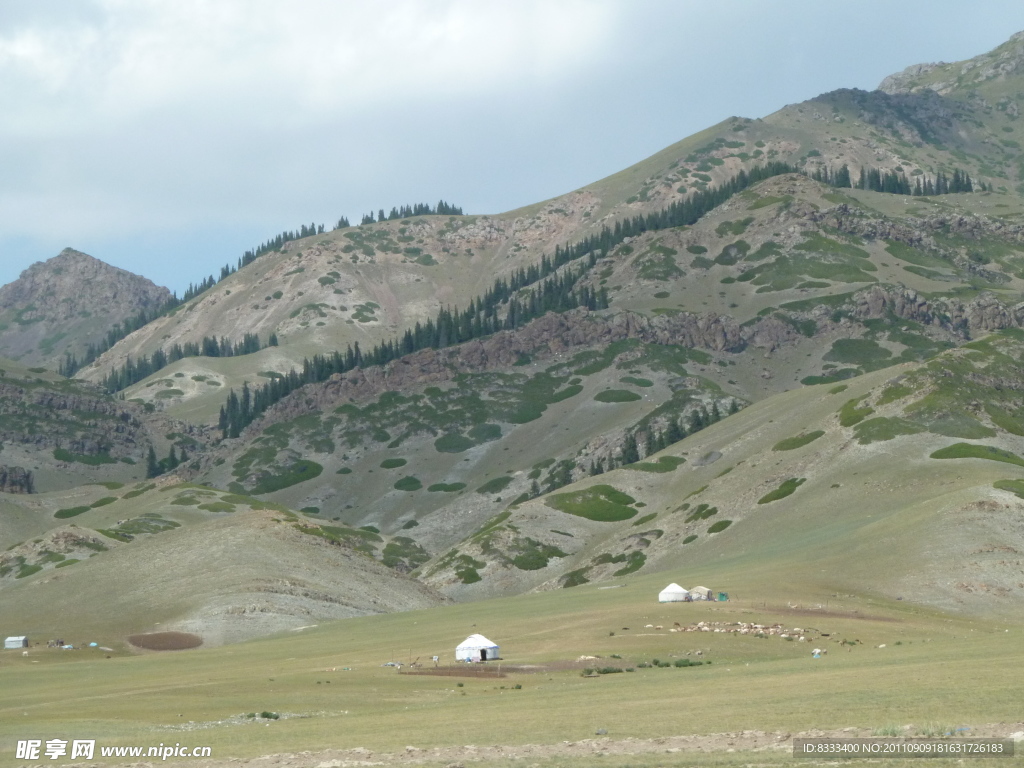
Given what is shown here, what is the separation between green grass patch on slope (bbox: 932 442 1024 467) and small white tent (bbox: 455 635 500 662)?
92.6 meters

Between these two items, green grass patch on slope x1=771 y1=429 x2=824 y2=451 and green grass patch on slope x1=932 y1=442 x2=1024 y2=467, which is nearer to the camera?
green grass patch on slope x1=932 y1=442 x2=1024 y2=467

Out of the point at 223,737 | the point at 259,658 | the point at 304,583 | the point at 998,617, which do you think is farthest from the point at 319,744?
the point at 304,583

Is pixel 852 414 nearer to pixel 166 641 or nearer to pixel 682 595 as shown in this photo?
pixel 682 595

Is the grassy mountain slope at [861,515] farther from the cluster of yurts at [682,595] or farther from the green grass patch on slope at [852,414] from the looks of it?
the cluster of yurts at [682,595]

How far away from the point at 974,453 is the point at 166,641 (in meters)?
101

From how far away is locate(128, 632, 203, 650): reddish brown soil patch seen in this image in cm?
11475

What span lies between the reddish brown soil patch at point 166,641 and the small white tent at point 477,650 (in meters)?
47.9

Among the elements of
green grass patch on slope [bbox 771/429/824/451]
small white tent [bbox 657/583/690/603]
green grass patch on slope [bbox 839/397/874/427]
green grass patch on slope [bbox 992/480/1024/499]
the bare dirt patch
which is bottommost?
the bare dirt patch

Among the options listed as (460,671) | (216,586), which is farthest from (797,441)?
(460,671)

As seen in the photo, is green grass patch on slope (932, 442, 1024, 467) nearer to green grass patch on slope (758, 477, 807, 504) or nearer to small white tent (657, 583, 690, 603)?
green grass patch on slope (758, 477, 807, 504)

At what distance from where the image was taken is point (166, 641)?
116 meters

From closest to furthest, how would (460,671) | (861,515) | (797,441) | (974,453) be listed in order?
(460,671) → (861,515) → (974,453) → (797,441)

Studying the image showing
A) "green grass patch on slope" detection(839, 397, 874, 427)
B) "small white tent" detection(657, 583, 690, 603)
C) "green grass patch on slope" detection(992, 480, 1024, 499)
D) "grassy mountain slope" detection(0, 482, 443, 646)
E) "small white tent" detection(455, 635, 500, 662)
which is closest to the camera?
"small white tent" detection(455, 635, 500, 662)

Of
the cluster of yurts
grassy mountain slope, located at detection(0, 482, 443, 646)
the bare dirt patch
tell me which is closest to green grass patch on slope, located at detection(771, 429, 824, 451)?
grassy mountain slope, located at detection(0, 482, 443, 646)
